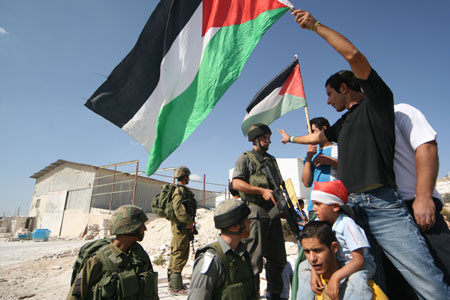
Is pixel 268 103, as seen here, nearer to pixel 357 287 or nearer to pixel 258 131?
pixel 258 131

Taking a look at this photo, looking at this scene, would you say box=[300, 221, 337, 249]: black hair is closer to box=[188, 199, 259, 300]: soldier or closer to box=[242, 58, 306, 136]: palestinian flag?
box=[188, 199, 259, 300]: soldier

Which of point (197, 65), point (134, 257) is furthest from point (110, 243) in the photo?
point (197, 65)

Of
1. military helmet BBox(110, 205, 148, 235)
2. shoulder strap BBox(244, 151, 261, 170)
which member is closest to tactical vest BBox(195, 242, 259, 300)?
military helmet BBox(110, 205, 148, 235)

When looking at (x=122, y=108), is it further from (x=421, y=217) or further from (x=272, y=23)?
(x=421, y=217)

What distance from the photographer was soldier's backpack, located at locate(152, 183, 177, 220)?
5036mm

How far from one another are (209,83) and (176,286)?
11.3 feet

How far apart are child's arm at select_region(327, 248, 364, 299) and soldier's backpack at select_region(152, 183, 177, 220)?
380 cm

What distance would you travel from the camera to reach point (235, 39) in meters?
3.29

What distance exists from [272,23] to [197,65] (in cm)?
105

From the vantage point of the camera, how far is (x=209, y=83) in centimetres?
315

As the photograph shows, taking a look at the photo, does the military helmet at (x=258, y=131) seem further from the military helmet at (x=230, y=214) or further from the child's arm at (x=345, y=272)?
the child's arm at (x=345, y=272)

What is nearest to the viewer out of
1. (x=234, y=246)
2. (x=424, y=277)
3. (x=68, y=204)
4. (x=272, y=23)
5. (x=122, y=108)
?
(x=424, y=277)

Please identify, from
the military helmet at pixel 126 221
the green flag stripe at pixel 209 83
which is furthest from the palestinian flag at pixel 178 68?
the military helmet at pixel 126 221

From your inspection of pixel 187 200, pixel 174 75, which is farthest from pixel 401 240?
pixel 187 200
